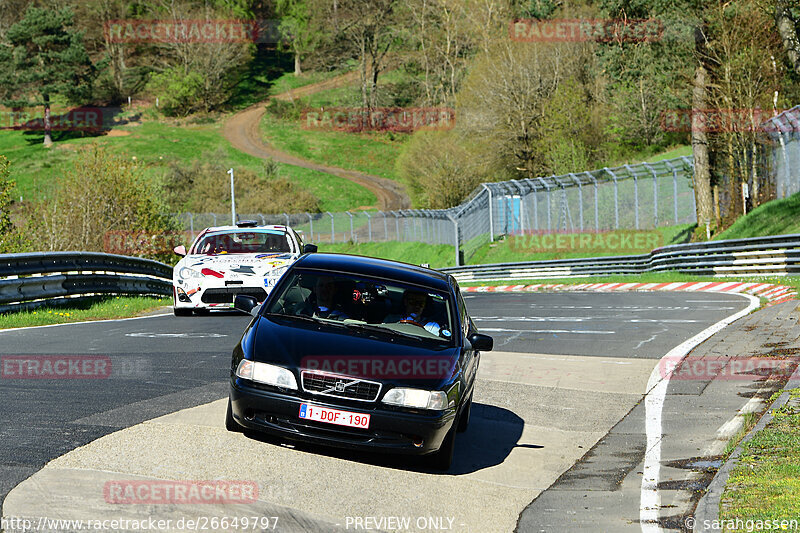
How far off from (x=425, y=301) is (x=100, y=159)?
1071 inches

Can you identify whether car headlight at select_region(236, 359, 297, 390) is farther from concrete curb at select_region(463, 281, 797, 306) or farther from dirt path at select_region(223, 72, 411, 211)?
dirt path at select_region(223, 72, 411, 211)

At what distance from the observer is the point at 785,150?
108 ft

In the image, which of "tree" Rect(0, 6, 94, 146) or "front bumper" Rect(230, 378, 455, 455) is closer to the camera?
"front bumper" Rect(230, 378, 455, 455)

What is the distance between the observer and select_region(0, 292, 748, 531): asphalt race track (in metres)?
6.66

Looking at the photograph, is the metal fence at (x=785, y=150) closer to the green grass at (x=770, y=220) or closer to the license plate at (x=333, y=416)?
the green grass at (x=770, y=220)

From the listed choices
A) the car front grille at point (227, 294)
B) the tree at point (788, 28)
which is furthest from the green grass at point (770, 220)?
the car front grille at point (227, 294)

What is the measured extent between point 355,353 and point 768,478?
2.85 meters

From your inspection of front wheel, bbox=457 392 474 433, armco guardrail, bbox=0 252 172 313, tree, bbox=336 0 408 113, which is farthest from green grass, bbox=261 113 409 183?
front wheel, bbox=457 392 474 433

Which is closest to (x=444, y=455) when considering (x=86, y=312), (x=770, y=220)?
(x=86, y=312)

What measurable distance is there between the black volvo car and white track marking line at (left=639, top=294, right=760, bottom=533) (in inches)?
55.8

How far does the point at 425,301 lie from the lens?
832 centimetres

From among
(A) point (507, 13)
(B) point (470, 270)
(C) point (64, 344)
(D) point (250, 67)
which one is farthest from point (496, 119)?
(D) point (250, 67)

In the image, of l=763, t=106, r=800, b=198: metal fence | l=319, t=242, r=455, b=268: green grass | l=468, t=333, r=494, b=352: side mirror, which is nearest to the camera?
l=468, t=333, r=494, b=352: side mirror

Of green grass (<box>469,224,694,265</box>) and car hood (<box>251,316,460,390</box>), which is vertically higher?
car hood (<box>251,316,460,390</box>)
